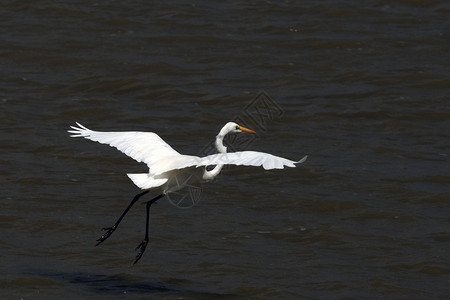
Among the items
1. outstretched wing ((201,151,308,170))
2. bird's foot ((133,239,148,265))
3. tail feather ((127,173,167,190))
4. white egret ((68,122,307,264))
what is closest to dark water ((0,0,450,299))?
bird's foot ((133,239,148,265))

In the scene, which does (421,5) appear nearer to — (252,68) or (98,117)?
(252,68)

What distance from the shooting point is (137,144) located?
26.7ft

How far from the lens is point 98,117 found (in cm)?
1213

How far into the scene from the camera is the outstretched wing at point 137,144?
26.0ft

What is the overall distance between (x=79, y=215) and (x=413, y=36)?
24.3ft

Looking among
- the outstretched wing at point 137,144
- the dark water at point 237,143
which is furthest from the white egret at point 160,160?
the dark water at point 237,143

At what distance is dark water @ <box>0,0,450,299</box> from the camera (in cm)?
818

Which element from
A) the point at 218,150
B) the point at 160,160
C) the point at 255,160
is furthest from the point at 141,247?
the point at 255,160

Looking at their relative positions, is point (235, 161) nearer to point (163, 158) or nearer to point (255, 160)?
point (255, 160)

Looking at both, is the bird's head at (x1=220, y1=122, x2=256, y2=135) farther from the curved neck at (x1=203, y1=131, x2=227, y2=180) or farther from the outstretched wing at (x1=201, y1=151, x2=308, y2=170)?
the outstretched wing at (x1=201, y1=151, x2=308, y2=170)

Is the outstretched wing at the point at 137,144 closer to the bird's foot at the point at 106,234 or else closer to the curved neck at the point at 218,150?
the curved neck at the point at 218,150

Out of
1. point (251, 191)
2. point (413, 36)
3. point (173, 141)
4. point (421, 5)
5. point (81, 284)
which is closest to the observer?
point (81, 284)

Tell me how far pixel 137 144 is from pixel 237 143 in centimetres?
209

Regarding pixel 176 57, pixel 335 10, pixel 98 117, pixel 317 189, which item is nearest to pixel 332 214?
pixel 317 189
